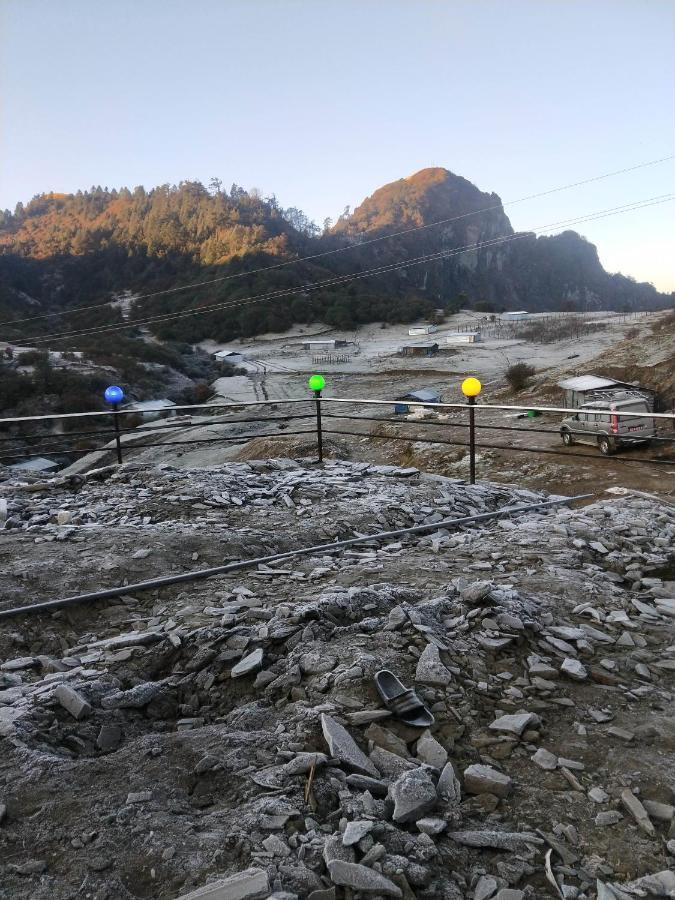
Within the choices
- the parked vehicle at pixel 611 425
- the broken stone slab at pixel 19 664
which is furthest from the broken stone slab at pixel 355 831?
the parked vehicle at pixel 611 425

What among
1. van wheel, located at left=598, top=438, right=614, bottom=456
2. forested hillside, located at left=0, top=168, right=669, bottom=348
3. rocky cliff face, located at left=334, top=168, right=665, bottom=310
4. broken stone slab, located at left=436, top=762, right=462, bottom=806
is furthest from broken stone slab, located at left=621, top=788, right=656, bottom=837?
rocky cliff face, located at left=334, top=168, right=665, bottom=310

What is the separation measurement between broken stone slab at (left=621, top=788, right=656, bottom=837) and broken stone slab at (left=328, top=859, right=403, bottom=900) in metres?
0.88

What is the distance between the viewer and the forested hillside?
7425cm

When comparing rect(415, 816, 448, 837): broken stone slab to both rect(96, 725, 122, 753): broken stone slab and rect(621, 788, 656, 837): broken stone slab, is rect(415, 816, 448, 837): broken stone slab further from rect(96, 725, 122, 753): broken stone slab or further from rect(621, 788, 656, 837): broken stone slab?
rect(96, 725, 122, 753): broken stone slab

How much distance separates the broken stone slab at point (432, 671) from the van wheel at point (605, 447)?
15.4 metres

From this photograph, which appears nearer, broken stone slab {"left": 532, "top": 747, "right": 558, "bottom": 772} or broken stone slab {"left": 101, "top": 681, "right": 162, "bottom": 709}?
broken stone slab {"left": 532, "top": 747, "right": 558, "bottom": 772}

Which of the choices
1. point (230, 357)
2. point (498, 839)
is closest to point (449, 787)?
point (498, 839)

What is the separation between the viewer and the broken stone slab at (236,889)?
1.60 meters

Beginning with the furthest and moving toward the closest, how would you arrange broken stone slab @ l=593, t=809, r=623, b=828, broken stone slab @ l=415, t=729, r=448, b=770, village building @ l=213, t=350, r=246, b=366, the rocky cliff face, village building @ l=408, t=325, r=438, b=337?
the rocky cliff face
village building @ l=408, t=325, r=438, b=337
village building @ l=213, t=350, r=246, b=366
broken stone slab @ l=415, t=729, r=448, b=770
broken stone slab @ l=593, t=809, r=623, b=828

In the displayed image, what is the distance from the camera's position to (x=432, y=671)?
2707 millimetres

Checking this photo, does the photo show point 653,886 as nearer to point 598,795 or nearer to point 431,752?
point 598,795

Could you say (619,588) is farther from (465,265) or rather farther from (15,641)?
(465,265)

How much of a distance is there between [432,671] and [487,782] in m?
0.63

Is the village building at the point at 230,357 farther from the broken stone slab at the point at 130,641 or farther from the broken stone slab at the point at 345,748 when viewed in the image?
the broken stone slab at the point at 345,748
